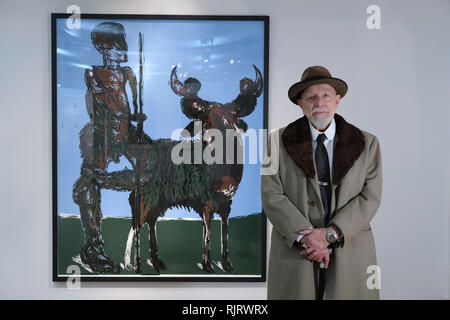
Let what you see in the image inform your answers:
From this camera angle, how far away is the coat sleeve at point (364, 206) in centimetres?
161

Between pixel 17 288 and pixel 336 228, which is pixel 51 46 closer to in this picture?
pixel 17 288

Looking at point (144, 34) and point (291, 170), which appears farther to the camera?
point (144, 34)

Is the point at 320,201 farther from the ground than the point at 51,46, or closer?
closer

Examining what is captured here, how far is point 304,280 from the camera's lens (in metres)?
1.65

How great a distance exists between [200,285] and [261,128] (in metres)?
1.02

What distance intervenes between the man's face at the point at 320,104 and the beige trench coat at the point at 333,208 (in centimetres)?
5

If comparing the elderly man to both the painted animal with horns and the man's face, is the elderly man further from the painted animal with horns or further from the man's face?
the painted animal with horns

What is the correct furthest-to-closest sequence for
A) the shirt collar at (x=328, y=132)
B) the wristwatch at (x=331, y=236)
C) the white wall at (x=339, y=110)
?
1. the white wall at (x=339, y=110)
2. the shirt collar at (x=328, y=132)
3. the wristwatch at (x=331, y=236)

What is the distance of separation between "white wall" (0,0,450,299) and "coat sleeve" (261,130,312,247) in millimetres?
618

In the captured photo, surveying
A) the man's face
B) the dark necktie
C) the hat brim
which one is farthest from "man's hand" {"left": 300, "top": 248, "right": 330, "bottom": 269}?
the hat brim

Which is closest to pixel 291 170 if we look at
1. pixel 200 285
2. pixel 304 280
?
pixel 304 280

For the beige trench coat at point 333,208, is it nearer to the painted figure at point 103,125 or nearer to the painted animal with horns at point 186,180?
the painted animal with horns at point 186,180

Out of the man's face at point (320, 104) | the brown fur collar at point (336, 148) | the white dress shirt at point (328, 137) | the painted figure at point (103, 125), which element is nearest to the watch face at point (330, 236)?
the brown fur collar at point (336, 148)

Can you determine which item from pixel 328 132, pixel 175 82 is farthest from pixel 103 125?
pixel 328 132
